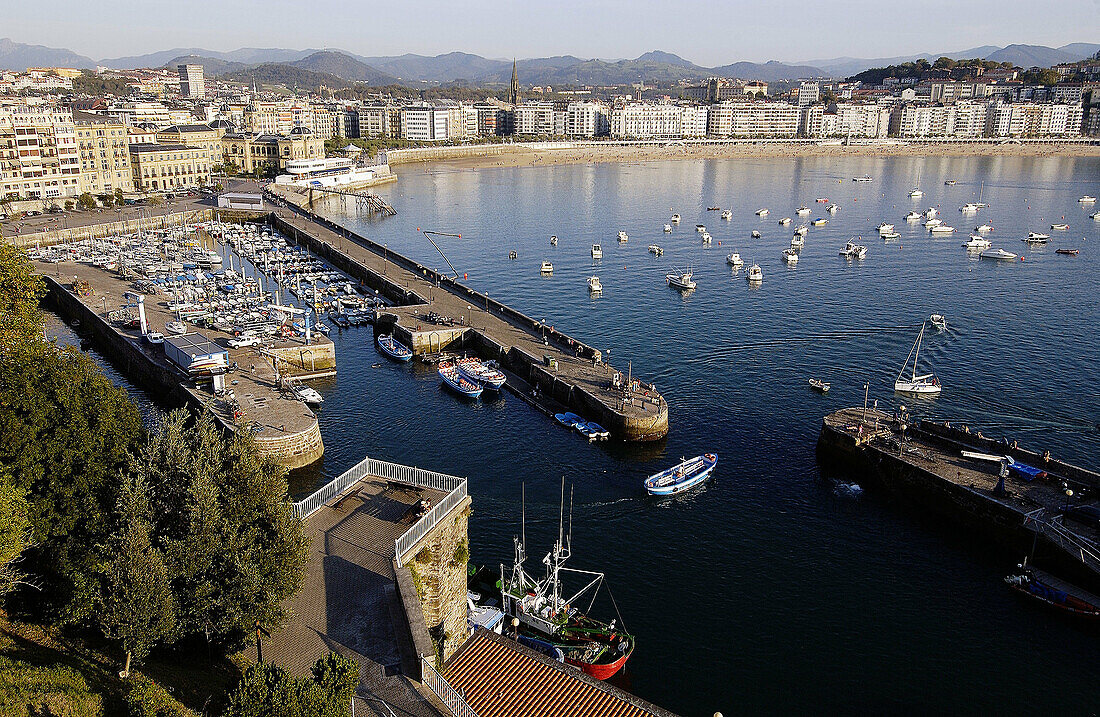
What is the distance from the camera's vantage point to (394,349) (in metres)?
47.5

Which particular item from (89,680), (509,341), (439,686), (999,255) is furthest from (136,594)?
(999,255)

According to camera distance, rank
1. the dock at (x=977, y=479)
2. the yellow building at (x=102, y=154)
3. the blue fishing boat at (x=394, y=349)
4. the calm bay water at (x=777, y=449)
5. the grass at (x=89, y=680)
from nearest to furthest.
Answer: the grass at (x=89, y=680) < the calm bay water at (x=777, y=449) < the dock at (x=977, y=479) < the blue fishing boat at (x=394, y=349) < the yellow building at (x=102, y=154)

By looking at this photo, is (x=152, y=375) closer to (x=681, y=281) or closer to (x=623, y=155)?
(x=681, y=281)

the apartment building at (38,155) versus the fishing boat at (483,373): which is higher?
the apartment building at (38,155)

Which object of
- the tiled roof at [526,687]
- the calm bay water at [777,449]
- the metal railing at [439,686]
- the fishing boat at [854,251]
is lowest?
the calm bay water at [777,449]

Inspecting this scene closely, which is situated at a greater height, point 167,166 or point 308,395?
point 167,166

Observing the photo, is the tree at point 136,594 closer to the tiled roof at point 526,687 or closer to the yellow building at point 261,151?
the tiled roof at point 526,687

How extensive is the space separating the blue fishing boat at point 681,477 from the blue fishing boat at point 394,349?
20159 mm

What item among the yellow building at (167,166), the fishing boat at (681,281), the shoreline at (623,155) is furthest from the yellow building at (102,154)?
the fishing boat at (681,281)

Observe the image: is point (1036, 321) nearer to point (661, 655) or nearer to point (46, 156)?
point (661, 655)

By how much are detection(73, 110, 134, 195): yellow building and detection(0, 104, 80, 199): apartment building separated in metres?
2.12

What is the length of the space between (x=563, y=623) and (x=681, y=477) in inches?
436

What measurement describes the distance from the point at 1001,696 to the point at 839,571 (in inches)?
243

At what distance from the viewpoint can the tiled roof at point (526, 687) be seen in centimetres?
1667
